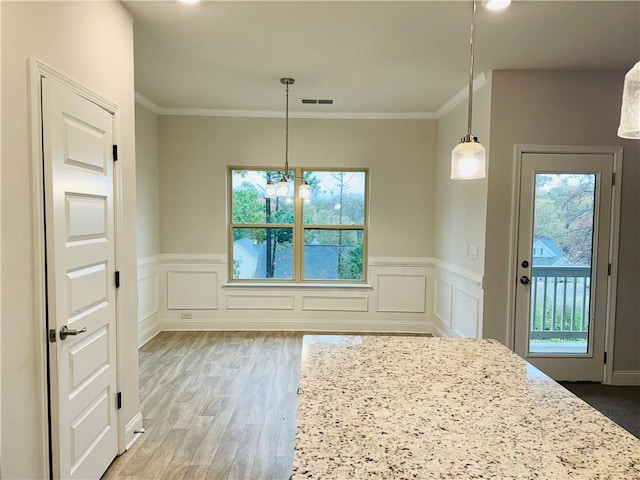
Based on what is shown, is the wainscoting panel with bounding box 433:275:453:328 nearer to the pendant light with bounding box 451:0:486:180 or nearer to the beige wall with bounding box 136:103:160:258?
the pendant light with bounding box 451:0:486:180

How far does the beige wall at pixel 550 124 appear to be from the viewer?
3342mm

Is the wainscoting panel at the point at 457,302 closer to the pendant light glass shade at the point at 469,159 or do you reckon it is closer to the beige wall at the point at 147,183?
the pendant light glass shade at the point at 469,159

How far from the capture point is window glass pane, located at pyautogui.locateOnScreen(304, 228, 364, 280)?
5.02 metres

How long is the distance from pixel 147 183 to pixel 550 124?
4167 mm

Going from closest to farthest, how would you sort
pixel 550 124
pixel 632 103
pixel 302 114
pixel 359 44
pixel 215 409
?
1. pixel 632 103
2. pixel 359 44
3. pixel 215 409
4. pixel 550 124
5. pixel 302 114

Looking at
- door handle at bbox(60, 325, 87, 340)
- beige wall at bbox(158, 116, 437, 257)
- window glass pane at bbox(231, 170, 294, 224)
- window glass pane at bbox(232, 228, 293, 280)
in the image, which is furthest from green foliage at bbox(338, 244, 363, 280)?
door handle at bbox(60, 325, 87, 340)

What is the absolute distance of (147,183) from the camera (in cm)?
446

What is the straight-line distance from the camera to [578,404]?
1.21m

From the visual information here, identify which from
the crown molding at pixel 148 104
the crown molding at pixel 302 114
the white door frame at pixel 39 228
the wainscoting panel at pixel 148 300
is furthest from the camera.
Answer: the crown molding at pixel 302 114

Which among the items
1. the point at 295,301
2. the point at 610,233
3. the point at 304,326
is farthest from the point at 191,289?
the point at 610,233

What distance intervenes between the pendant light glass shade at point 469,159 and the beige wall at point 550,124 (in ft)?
6.32

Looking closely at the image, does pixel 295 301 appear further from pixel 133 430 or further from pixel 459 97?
pixel 459 97

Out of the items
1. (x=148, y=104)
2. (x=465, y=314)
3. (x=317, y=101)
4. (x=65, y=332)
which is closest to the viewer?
(x=65, y=332)

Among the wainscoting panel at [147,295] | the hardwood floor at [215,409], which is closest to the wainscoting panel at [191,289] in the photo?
the wainscoting panel at [147,295]
